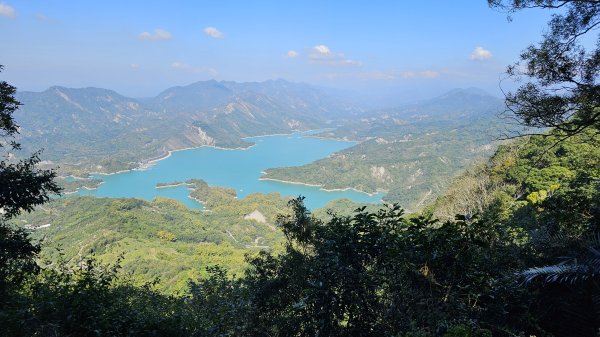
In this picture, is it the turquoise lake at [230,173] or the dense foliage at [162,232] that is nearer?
the dense foliage at [162,232]

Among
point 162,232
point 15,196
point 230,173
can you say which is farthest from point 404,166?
point 15,196

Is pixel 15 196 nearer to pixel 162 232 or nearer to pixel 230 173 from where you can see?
pixel 162 232

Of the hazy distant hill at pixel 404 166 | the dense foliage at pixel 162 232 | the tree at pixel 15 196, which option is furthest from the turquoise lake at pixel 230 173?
the tree at pixel 15 196

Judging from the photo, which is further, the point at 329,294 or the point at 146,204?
the point at 146,204

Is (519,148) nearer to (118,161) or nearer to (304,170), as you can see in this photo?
(304,170)

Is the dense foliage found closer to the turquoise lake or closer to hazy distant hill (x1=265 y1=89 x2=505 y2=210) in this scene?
the turquoise lake

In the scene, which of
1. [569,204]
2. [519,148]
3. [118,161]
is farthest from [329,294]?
[118,161]

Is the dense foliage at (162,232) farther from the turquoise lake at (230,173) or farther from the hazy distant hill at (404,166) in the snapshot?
the hazy distant hill at (404,166)
